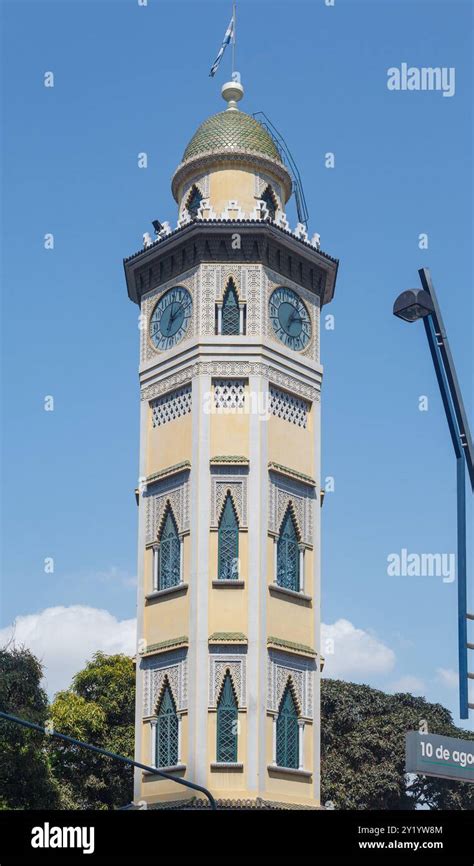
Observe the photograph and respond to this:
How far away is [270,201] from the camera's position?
1683 inches

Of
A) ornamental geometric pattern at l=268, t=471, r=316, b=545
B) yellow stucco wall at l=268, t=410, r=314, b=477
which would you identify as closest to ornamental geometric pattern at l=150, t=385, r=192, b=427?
yellow stucco wall at l=268, t=410, r=314, b=477

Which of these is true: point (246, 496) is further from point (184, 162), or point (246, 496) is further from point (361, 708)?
point (361, 708)

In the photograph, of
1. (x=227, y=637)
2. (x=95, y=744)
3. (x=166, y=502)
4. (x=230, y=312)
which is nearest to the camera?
(x=227, y=637)

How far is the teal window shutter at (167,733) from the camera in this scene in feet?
119

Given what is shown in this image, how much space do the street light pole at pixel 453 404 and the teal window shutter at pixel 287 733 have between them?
1027cm

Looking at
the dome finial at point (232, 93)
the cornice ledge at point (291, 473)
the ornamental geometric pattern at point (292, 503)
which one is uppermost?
the dome finial at point (232, 93)

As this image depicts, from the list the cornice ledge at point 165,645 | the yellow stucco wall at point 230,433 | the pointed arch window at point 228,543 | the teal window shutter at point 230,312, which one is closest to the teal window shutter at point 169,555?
the pointed arch window at point 228,543

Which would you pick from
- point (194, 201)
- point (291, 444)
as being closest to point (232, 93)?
point (194, 201)

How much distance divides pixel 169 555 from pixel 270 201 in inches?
493

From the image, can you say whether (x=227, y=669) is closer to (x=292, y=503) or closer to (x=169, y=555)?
(x=169, y=555)

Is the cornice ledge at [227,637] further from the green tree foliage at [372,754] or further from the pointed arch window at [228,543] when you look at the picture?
the green tree foliage at [372,754]

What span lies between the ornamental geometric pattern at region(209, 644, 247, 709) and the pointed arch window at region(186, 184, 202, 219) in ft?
48.2
